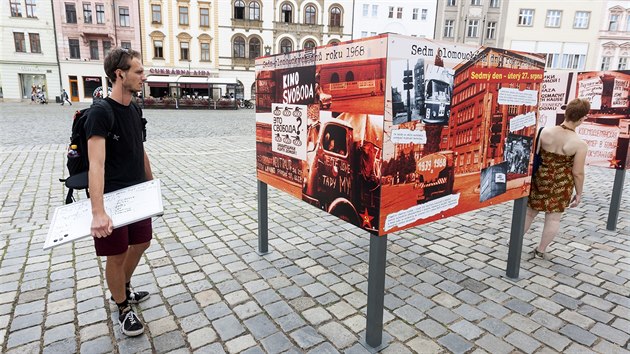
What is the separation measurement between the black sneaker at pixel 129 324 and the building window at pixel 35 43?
4161 centimetres

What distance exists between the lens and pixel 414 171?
8.35ft

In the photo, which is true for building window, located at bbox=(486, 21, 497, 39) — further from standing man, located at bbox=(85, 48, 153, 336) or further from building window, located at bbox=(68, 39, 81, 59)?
standing man, located at bbox=(85, 48, 153, 336)

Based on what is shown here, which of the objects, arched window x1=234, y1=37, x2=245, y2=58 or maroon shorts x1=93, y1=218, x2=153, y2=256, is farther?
arched window x1=234, y1=37, x2=245, y2=58

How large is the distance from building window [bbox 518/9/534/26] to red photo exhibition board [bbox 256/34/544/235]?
4709 cm

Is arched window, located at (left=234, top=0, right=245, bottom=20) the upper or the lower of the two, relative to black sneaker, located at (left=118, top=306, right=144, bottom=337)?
upper

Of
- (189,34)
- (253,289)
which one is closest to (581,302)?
(253,289)

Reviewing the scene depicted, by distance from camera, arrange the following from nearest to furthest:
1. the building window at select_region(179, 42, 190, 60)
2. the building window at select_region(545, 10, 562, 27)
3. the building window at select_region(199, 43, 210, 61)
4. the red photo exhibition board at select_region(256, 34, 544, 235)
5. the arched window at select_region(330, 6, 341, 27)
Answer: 1. the red photo exhibition board at select_region(256, 34, 544, 235)
2. the building window at select_region(179, 42, 190, 60)
3. the building window at select_region(199, 43, 210, 61)
4. the building window at select_region(545, 10, 562, 27)
5. the arched window at select_region(330, 6, 341, 27)

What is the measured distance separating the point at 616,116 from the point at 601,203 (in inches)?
76.1

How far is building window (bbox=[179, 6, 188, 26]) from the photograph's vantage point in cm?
3816

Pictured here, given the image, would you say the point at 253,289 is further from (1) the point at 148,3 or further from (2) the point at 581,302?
(1) the point at 148,3

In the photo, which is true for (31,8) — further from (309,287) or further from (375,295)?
(375,295)

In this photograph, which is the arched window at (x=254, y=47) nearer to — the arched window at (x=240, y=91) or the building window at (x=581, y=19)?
the arched window at (x=240, y=91)

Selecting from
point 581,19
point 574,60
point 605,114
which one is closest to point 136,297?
point 605,114

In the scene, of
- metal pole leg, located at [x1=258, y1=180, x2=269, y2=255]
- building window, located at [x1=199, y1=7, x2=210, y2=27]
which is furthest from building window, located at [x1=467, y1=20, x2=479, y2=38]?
metal pole leg, located at [x1=258, y1=180, x2=269, y2=255]
